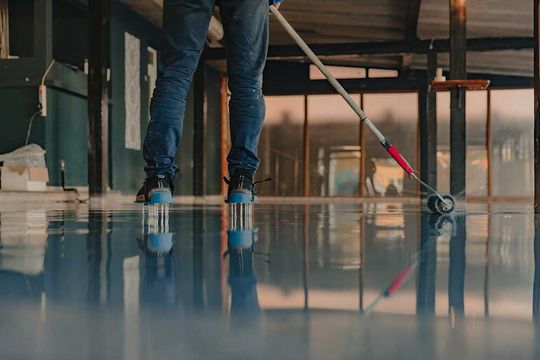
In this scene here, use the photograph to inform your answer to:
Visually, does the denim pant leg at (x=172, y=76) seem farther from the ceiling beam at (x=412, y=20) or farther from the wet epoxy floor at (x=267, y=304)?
the ceiling beam at (x=412, y=20)

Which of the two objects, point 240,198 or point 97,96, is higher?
point 97,96

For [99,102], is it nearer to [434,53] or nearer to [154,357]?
[434,53]

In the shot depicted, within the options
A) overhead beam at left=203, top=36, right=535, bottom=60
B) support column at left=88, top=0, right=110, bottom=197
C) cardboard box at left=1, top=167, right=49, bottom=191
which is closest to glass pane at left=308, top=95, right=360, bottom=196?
overhead beam at left=203, top=36, right=535, bottom=60

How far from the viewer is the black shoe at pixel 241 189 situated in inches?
84.5

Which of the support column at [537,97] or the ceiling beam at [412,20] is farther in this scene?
the ceiling beam at [412,20]

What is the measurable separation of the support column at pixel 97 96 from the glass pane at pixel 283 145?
6653 millimetres

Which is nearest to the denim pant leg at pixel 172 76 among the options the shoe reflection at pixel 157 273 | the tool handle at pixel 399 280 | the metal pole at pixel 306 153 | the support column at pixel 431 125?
the shoe reflection at pixel 157 273

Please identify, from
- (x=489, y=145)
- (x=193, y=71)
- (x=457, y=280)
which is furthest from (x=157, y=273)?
(x=489, y=145)

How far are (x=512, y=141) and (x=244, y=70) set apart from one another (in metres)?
12.4

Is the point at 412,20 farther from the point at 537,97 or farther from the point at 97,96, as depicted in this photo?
the point at 537,97

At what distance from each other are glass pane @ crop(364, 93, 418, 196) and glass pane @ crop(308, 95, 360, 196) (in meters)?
0.32

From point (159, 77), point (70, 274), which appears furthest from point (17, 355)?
point (159, 77)

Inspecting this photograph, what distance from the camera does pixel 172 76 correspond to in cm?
219

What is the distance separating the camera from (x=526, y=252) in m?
1.23
